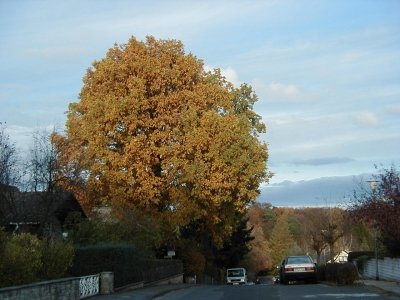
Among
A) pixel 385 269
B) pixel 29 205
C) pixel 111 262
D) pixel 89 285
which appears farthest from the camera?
pixel 385 269

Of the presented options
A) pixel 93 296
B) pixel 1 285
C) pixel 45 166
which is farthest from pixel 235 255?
pixel 1 285

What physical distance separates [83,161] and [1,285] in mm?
20554

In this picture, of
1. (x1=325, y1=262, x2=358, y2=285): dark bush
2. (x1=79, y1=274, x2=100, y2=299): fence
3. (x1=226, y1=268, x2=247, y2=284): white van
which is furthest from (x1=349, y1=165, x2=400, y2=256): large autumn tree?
(x1=226, y1=268, x2=247, y2=284): white van

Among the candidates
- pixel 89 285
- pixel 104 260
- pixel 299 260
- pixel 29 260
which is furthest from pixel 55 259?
pixel 299 260

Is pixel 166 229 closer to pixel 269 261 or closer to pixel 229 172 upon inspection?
pixel 229 172

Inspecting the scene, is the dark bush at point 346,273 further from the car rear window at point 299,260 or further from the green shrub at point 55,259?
the green shrub at point 55,259

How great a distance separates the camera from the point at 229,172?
3797 cm

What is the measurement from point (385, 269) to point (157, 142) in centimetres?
1504

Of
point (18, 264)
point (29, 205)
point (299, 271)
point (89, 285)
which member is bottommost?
point (89, 285)

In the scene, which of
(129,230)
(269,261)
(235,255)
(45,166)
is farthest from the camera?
(269,261)

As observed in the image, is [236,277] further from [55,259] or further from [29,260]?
[29,260]

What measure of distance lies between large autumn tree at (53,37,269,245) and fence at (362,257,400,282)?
359 inches

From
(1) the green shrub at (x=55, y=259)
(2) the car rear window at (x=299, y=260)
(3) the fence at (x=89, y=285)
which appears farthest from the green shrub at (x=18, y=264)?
(2) the car rear window at (x=299, y=260)

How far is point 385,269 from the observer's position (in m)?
37.2
